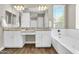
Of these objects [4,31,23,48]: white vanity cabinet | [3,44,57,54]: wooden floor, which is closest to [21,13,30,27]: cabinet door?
[4,31,23,48]: white vanity cabinet

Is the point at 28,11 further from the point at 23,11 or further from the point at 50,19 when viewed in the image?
the point at 50,19

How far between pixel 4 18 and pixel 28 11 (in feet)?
0.92

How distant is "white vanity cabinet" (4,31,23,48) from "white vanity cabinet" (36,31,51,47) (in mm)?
194

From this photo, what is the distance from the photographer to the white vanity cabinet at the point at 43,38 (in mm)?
1250

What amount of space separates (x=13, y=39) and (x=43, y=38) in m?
0.35

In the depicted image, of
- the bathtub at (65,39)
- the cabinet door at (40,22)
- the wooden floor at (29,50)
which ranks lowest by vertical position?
the wooden floor at (29,50)

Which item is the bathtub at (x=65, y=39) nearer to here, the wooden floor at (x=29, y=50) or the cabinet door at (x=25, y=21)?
the wooden floor at (x=29, y=50)

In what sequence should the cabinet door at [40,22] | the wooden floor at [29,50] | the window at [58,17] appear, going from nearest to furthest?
the wooden floor at [29,50] → the window at [58,17] → the cabinet door at [40,22]

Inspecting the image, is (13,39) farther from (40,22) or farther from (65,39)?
(65,39)

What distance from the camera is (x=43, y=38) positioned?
4.35ft

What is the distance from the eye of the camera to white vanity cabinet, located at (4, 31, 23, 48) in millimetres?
1130

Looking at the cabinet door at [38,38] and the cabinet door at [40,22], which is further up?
the cabinet door at [40,22]

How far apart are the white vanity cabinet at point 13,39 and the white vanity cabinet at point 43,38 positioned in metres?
0.19

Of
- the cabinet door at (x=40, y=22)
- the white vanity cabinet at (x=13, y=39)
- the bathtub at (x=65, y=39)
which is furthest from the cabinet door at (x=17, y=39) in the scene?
the bathtub at (x=65, y=39)
